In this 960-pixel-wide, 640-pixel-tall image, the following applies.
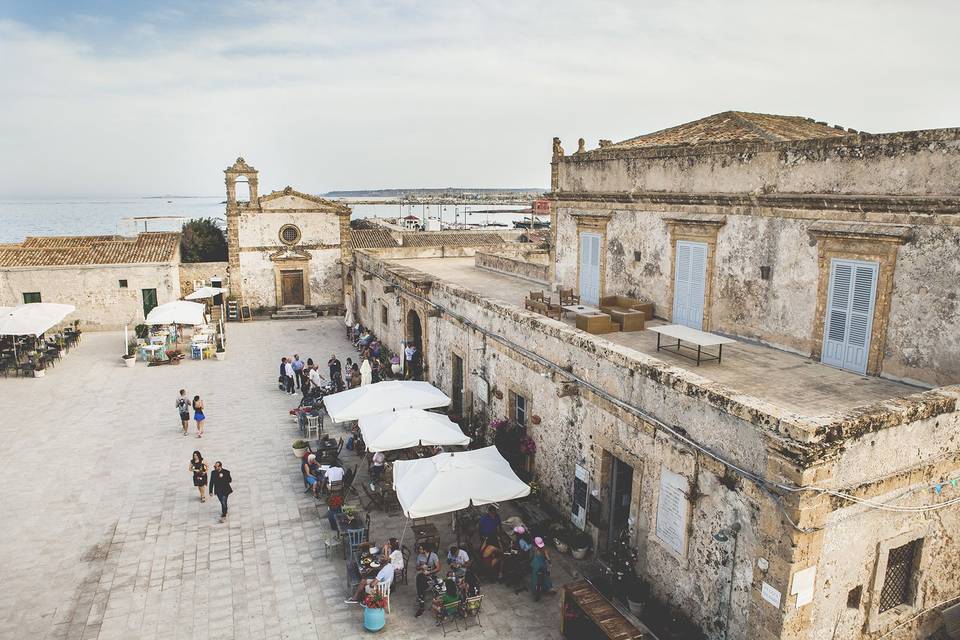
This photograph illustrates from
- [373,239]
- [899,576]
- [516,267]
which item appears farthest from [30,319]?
[899,576]

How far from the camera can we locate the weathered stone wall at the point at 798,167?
976cm

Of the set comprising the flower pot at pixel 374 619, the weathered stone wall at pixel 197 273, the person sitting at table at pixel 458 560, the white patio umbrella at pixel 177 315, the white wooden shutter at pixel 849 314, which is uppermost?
the white wooden shutter at pixel 849 314

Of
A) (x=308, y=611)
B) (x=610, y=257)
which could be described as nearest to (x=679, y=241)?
(x=610, y=257)

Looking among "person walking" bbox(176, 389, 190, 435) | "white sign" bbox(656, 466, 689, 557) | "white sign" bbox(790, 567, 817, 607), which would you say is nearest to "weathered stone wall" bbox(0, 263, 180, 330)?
"person walking" bbox(176, 389, 190, 435)

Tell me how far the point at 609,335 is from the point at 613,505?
437 cm

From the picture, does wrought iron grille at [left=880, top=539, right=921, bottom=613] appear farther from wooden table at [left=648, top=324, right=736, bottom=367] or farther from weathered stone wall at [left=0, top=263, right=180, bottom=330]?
weathered stone wall at [left=0, top=263, right=180, bottom=330]

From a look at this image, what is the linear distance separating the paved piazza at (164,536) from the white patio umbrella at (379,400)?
4.92 feet

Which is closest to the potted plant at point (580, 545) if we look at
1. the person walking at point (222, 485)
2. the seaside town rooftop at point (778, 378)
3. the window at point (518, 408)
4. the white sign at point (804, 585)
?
the window at point (518, 408)

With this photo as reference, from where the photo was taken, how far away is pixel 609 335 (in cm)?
1409

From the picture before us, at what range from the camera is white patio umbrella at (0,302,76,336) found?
21.8m

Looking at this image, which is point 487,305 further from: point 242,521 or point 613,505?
point 242,521

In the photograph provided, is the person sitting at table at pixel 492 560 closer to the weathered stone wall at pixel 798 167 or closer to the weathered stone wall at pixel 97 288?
the weathered stone wall at pixel 798 167

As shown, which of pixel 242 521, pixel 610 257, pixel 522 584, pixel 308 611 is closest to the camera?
pixel 308 611

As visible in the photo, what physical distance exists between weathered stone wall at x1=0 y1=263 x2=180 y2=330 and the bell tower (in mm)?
2811
